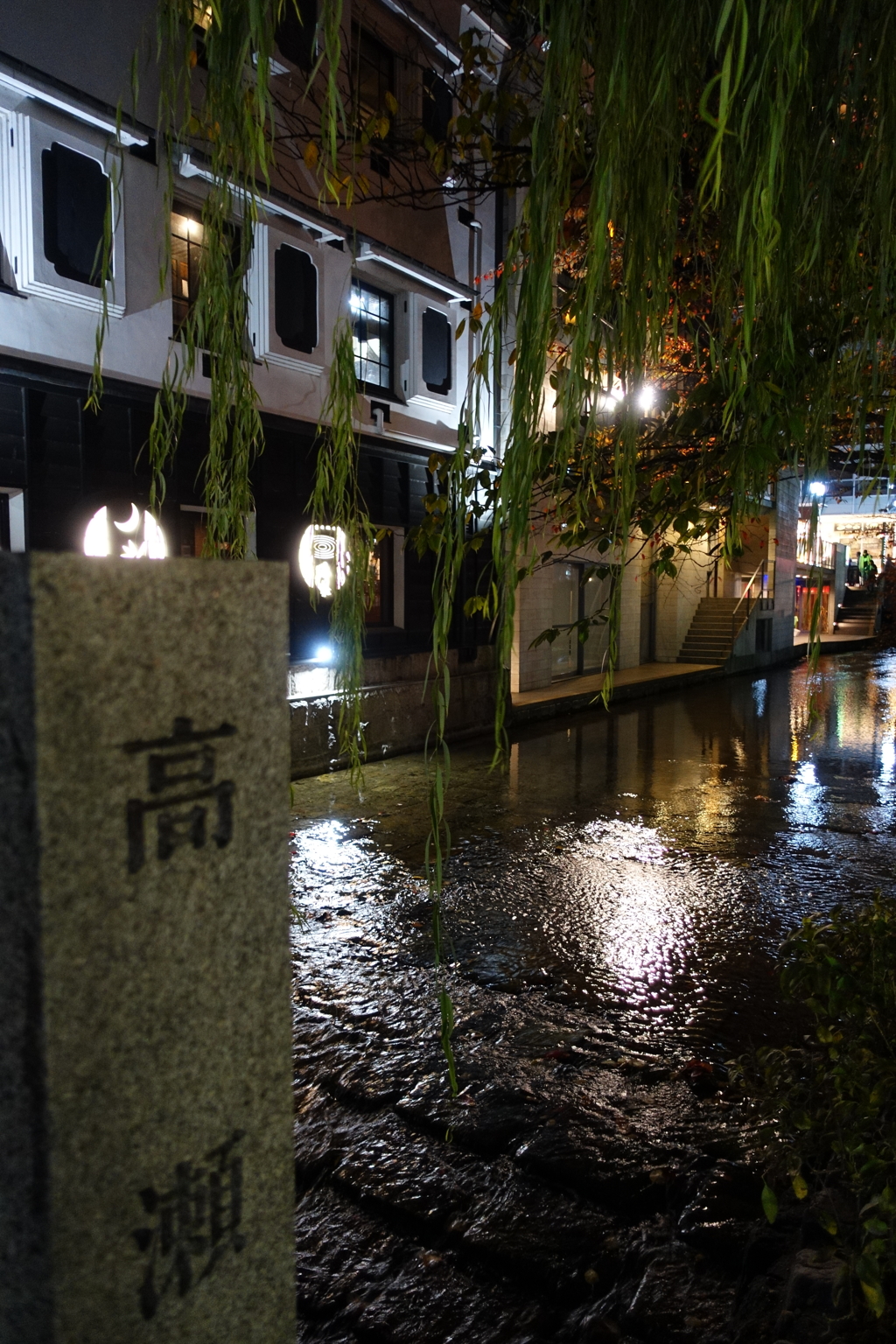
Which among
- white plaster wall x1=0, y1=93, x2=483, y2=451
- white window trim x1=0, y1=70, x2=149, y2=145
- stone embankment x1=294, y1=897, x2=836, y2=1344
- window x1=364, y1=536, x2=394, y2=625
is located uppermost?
white window trim x1=0, y1=70, x2=149, y2=145

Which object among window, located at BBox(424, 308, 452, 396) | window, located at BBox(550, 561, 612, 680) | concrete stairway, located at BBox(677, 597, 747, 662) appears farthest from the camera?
concrete stairway, located at BBox(677, 597, 747, 662)

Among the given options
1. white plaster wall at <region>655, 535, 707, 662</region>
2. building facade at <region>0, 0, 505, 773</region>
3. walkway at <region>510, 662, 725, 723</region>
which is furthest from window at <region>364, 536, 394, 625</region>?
white plaster wall at <region>655, 535, 707, 662</region>

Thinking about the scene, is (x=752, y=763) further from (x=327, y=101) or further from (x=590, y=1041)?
(x=327, y=101)

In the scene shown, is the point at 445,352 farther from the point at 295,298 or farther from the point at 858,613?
the point at 858,613

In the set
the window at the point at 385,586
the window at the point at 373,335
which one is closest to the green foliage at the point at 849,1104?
the window at the point at 385,586

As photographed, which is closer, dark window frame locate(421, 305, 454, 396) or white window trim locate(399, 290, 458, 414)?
white window trim locate(399, 290, 458, 414)

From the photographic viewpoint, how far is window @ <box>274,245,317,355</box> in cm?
1148

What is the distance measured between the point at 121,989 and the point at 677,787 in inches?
401

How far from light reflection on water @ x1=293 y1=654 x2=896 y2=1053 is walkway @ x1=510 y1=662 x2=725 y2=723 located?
6.24 feet

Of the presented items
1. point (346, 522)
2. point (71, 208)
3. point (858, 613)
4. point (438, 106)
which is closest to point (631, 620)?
point (438, 106)

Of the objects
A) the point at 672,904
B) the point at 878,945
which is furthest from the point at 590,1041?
the point at 672,904

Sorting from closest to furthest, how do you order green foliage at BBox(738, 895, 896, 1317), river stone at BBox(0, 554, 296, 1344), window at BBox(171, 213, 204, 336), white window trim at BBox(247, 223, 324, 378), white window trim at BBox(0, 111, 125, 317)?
river stone at BBox(0, 554, 296, 1344) < green foliage at BBox(738, 895, 896, 1317) < white window trim at BBox(0, 111, 125, 317) < window at BBox(171, 213, 204, 336) < white window trim at BBox(247, 223, 324, 378)

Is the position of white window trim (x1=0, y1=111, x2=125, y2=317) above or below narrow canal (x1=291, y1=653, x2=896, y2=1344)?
above

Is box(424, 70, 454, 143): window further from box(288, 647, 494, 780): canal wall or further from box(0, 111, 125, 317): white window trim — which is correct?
box(288, 647, 494, 780): canal wall
